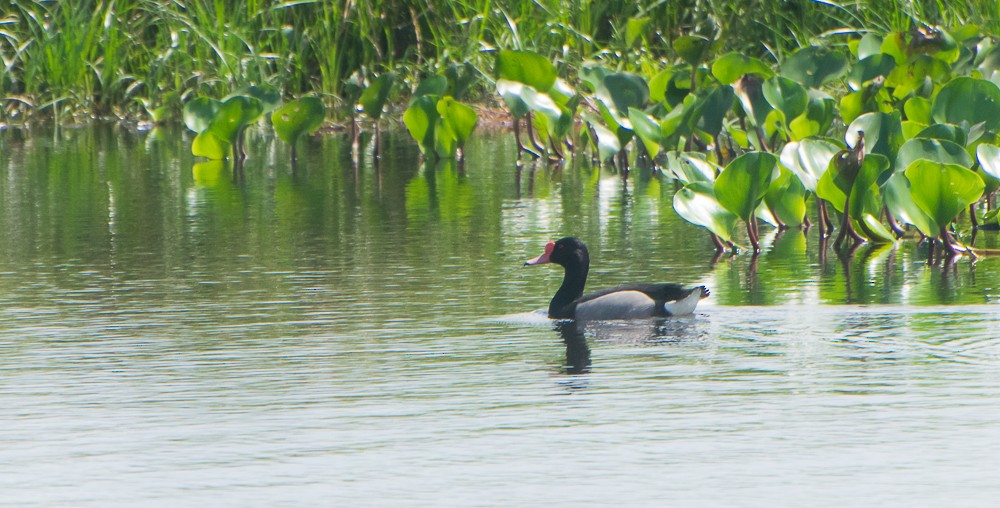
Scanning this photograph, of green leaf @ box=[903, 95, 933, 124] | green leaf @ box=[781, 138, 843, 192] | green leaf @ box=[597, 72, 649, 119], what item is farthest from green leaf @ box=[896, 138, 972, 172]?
green leaf @ box=[597, 72, 649, 119]

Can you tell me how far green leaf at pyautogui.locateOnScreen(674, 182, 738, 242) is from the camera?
7.61 meters

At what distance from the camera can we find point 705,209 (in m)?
7.73

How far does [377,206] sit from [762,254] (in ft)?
9.30

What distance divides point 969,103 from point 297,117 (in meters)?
5.89

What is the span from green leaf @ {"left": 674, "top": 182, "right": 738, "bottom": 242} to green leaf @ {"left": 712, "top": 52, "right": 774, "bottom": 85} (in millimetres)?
3240

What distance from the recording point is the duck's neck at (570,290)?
6328 mm

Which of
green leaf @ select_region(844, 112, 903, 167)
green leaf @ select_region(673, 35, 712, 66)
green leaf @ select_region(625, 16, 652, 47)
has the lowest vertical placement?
green leaf @ select_region(844, 112, 903, 167)

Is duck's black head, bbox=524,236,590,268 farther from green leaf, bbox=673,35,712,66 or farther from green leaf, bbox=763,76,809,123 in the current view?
green leaf, bbox=673,35,712,66

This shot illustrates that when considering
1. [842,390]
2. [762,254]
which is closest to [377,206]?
[762,254]

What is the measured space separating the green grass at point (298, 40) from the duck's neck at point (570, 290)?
352 inches

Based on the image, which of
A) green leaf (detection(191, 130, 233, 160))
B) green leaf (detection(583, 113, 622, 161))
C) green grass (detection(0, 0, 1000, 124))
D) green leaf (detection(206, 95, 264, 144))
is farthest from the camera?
green grass (detection(0, 0, 1000, 124))

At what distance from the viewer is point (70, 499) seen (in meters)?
3.93

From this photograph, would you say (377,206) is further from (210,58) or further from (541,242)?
(210,58)

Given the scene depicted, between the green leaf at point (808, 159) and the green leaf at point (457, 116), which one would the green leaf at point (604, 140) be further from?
the green leaf at point (808, 159)
